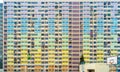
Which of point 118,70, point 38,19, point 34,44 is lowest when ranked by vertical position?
point 118,70

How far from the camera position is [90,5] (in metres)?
91.9

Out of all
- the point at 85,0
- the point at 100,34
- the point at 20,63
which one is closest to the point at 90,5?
the point at 85,0

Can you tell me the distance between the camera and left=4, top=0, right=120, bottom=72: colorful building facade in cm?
8969

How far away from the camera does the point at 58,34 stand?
91062 mm

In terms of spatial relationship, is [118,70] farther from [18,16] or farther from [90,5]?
[18,16]

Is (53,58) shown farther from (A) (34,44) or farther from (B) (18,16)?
(B) (18,16)

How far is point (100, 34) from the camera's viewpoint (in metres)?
91.3

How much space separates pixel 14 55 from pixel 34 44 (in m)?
5.24

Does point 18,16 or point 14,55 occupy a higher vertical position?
point 18,16

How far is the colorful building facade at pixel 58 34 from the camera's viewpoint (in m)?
89.7

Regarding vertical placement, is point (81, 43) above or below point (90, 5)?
below

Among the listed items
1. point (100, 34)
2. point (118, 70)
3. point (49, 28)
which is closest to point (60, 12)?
point (49, 28)

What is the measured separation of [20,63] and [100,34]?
64.7ft

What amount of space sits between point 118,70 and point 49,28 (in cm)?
1858
